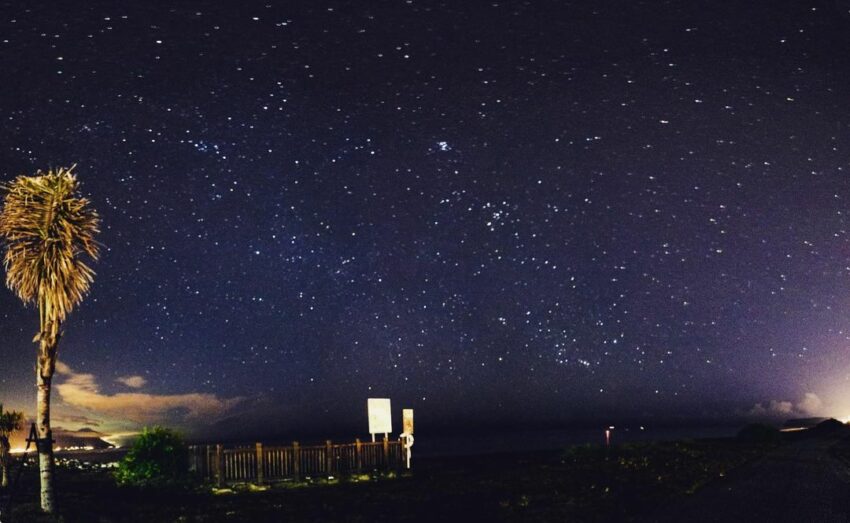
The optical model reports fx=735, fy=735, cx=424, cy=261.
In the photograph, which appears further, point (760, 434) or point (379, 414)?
point (760, 434)

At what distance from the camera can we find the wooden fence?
79.7 feet

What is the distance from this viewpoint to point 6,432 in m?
27.4

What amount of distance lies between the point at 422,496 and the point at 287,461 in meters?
7.59

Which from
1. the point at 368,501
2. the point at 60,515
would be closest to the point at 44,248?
the point at 60,515

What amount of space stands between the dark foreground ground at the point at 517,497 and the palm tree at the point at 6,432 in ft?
3.92

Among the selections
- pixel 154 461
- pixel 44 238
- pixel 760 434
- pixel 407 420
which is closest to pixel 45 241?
pixel 44 238

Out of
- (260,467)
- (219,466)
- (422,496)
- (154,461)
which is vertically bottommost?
(422,496)

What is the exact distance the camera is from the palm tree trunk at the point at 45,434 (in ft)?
54.7

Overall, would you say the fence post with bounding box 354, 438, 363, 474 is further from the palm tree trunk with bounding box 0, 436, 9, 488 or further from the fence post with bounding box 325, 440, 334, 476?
the palm tree trunk with bounding box 0, 436, 9, 488

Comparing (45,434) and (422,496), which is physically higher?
(45,434)

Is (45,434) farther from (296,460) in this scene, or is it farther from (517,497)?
(517,497)

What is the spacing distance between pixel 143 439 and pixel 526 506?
1447 cm

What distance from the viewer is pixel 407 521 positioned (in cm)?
1498

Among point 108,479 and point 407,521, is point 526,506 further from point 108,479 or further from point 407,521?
point 108,479
